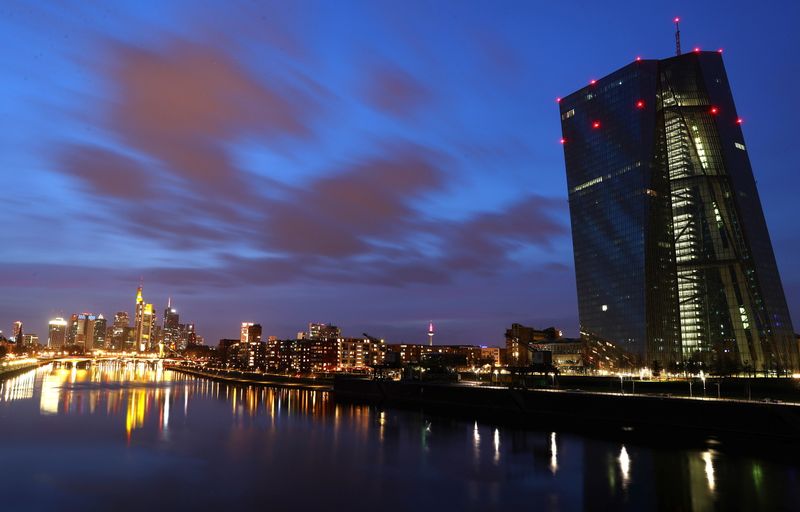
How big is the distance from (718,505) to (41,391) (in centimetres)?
15913

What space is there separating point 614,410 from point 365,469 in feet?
148

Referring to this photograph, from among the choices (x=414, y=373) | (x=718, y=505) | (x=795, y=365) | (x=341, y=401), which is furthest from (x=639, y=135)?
(x=718, y=505)

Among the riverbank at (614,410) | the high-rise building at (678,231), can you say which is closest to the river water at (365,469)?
the riverbank at (614,410)

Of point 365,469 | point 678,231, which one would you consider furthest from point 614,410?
point 678,231

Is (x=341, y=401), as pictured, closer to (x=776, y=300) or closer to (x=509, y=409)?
(x=509, y=409)

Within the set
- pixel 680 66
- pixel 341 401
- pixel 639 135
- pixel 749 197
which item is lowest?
pixel 341 401

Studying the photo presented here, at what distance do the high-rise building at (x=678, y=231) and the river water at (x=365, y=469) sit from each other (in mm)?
99551

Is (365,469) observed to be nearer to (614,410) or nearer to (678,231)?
(614,410)

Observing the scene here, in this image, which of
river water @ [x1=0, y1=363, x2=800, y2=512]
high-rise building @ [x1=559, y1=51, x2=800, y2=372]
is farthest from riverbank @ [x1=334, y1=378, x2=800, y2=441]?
high-rise building @ [x1=559, y1=51, x2=800, y2=372]

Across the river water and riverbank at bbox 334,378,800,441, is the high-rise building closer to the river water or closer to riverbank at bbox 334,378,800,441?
riverbank at bbox 334,378,800,441

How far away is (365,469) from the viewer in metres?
54.3

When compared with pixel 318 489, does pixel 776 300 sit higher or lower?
higher

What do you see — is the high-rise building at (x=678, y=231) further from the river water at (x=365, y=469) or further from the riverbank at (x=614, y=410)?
the river water at (x=365, y=469)

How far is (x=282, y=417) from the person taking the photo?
10094cm
